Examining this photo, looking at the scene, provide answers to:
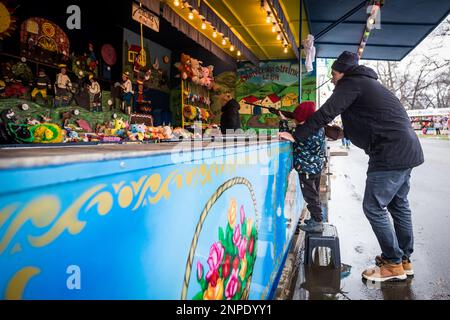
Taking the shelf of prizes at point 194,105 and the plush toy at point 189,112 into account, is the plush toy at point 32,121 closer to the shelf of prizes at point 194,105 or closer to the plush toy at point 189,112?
the shelf of prizes at point 194,105

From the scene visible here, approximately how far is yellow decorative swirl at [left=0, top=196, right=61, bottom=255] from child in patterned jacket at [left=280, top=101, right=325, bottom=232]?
281 cm

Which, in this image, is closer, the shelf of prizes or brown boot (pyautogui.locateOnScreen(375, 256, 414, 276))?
brown boot (pyautogui.locateOnScreen(375, 256, 414, 276))

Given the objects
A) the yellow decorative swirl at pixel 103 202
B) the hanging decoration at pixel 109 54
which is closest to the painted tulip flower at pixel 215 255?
the yellow decorative swirl at pixel 103 202

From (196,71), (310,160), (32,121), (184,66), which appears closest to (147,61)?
→ (184,66)

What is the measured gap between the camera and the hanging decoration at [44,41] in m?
4.82

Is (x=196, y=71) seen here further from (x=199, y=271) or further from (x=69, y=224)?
(x=69, y=224)

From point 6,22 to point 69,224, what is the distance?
5194 mm

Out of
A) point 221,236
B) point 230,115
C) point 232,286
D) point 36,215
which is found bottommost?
point 232,286

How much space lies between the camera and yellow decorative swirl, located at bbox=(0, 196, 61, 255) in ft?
1.57

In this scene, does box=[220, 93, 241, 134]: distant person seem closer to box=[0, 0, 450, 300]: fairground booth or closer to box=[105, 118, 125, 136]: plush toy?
box=[0, 0, 450, 300]: fairground booth

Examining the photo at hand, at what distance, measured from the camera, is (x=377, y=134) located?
248cm

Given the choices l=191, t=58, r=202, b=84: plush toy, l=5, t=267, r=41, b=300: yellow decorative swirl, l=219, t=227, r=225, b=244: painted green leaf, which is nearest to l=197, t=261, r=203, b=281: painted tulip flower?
l=219, t=227, r=225, b=244: painted green leaf
